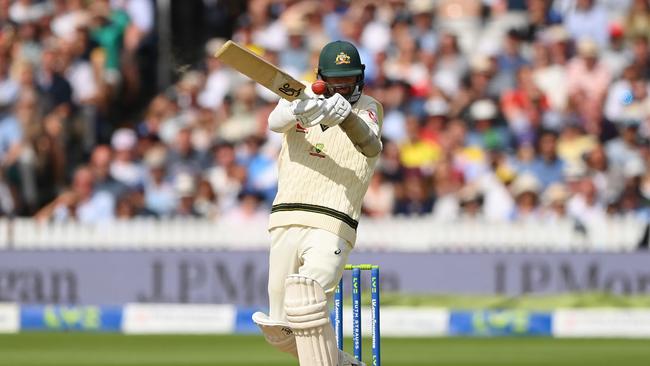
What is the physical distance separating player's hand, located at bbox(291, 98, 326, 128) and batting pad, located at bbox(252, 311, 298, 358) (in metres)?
0.78

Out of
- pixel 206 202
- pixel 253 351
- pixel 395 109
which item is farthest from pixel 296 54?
pixel 253 351

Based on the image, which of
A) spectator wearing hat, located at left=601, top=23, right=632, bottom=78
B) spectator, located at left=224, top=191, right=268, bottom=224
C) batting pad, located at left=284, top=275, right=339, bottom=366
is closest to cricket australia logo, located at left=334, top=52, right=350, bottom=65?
batting pad, located at left=284, top=275, right=339, bottom=366

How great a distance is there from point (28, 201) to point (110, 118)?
3.82 feet

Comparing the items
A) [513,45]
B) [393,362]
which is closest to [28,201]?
[513,45]

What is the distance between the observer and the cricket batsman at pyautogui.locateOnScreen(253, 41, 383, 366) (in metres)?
5.13

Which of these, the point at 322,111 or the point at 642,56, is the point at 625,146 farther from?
the point at 322,111

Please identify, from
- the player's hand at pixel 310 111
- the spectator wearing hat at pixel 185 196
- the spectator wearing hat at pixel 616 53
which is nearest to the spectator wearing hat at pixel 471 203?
the spectator wearing hat at pixel 616 53

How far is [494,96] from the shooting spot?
11.3 metres

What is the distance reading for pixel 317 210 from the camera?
5293mm

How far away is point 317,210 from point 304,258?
0.17 metres

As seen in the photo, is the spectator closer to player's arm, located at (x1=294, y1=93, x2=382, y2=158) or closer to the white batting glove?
player's arm, located at (x1=294, y1=93, x2=382, y2=158)

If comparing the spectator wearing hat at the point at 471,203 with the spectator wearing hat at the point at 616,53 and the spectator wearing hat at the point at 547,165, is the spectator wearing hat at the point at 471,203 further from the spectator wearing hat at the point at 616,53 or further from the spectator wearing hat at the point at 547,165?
the spectator wearing hat at the point at 616,53

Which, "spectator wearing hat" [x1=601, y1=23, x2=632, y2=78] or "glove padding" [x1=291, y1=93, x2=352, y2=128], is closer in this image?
"glove padding" [x1=291, y1=93, x2=352, y2=128]

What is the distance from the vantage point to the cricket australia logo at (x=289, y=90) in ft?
16.5
